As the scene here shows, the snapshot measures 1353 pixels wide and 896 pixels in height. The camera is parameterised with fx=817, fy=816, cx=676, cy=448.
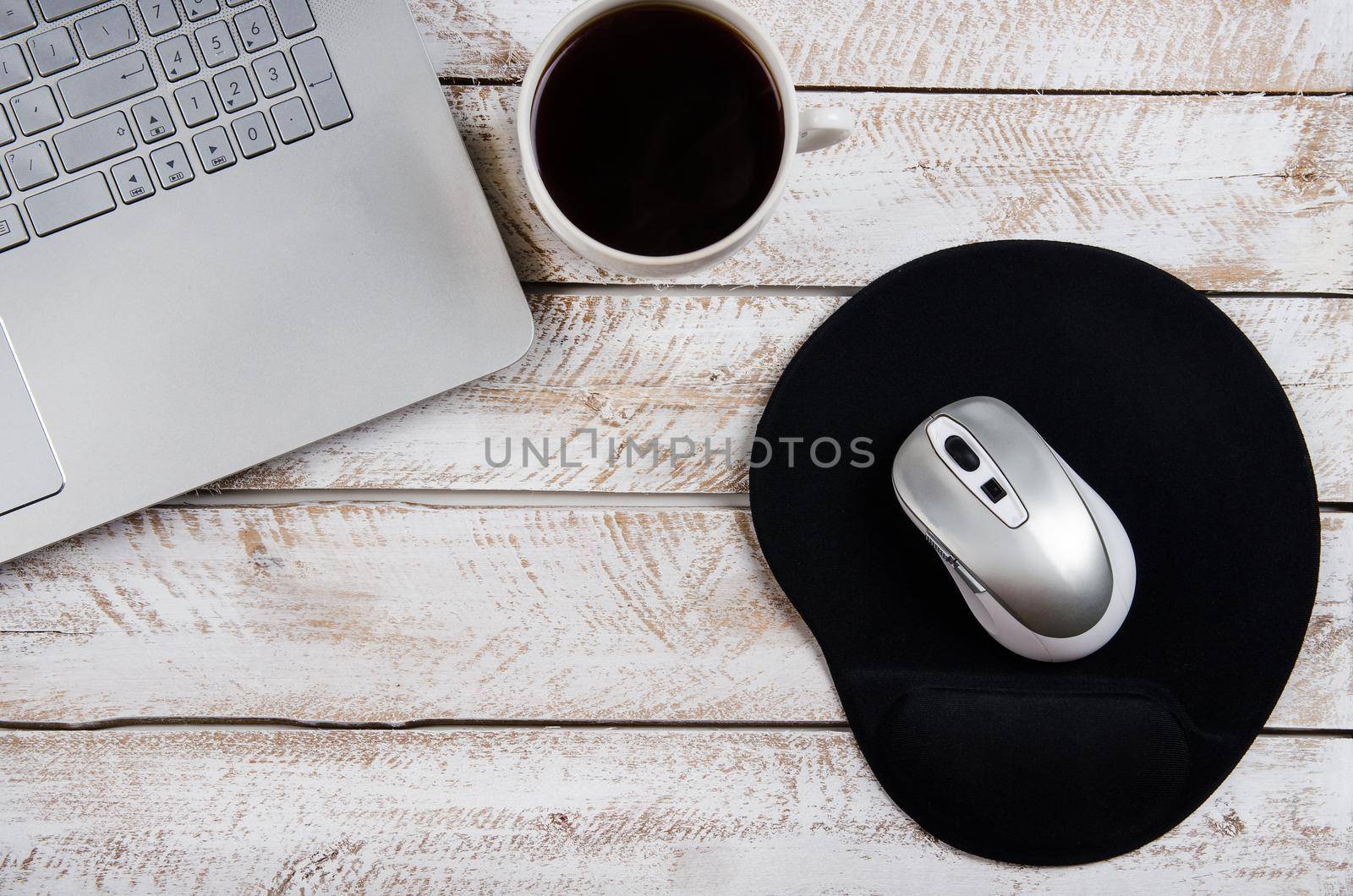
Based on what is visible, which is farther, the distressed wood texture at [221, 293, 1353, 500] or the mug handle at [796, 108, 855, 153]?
the distressed wood texture at [221, 293, 1353, 500]

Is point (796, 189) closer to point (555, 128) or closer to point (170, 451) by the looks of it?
point (555, 128)

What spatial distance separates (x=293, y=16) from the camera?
0.38m

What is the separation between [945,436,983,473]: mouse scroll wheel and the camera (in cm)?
39

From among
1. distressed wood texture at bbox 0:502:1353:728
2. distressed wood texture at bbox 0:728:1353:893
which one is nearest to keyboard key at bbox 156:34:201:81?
distressed wood texture at bbox 0:502:1353:728

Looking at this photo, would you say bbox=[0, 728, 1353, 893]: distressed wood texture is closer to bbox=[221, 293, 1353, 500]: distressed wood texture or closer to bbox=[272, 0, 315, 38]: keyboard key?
bbox=[221, 293, 1353, 500]: distressed wood texture

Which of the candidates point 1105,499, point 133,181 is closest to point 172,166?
point 133,181

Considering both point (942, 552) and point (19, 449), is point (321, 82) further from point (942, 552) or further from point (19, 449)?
point (942, 552)

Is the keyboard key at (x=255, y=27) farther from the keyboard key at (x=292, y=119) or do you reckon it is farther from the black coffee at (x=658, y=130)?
the black coffee at (x=658, y=130)

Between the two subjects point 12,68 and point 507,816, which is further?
point 507,816

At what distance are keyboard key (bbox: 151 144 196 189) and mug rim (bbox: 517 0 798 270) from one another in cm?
18

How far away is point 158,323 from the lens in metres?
0.40

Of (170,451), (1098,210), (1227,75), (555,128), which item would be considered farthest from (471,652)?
(1227,75)

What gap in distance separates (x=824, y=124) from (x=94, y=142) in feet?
1.09

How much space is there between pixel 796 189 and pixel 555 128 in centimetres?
17
